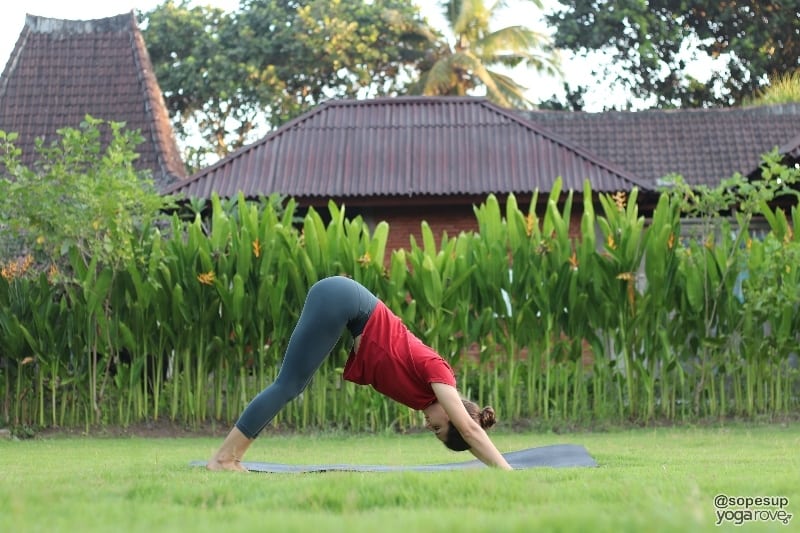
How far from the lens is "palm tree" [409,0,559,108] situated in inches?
1426

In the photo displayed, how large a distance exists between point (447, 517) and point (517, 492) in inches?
31.5

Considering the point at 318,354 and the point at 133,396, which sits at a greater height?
the point at 318,354

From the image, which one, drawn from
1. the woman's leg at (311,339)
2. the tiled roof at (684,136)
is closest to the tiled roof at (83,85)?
the tiled roof at (684,136)

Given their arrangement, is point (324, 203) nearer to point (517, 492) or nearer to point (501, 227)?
point (501, 227)

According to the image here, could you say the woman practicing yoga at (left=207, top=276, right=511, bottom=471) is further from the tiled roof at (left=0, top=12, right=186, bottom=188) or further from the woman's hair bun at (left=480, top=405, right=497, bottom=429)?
the tiled roof at (left=0, top=12, right=186, bottom=188)

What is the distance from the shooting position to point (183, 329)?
12.0m

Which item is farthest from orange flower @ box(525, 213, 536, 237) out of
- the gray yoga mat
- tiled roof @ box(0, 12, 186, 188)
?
tiled roof @ box(0, 12, 186, 188)

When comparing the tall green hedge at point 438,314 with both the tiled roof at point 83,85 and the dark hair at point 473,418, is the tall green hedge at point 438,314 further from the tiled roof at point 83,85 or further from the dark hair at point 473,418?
the tiled roof at point 83,85

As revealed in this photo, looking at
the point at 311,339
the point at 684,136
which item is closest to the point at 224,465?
the point at 311,339

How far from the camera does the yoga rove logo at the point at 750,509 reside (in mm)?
4082

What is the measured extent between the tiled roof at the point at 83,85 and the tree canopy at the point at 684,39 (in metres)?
14.7

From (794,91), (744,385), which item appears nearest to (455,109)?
(794,91)

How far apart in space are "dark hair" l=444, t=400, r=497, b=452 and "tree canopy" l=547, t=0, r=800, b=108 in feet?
93.6

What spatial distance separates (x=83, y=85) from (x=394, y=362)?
778 inches
